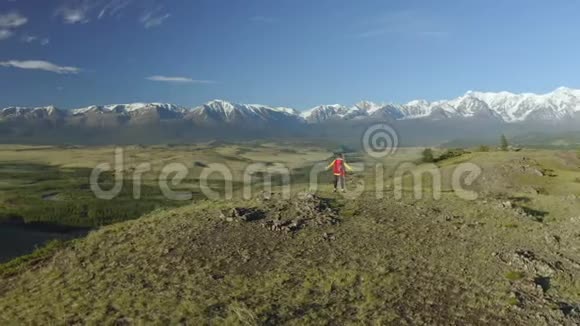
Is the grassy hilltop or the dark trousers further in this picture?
the dark trousers

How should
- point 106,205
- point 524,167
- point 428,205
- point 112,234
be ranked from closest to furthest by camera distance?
point 112,234, point 428,205, point 524,167, point 106,205

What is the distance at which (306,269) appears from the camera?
23.9 metres

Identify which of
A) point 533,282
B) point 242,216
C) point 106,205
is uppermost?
point 242,216

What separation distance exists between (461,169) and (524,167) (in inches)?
351

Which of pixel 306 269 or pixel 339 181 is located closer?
pixel 306 269

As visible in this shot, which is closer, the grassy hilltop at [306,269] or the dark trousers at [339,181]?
the grassy hilltop at [306,269]

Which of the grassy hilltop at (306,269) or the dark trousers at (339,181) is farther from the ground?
the dark trousers at (339,181)

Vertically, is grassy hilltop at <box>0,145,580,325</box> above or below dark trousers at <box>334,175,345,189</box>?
below

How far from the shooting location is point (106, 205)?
15012 centimetres

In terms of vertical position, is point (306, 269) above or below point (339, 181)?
below

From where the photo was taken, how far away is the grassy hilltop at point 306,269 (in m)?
19.8

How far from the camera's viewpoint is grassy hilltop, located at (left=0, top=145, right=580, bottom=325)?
65.1 feet

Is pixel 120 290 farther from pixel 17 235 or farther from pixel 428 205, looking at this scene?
pixel 17 235

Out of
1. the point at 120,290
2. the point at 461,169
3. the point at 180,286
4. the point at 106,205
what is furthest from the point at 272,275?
the point at 106,205
